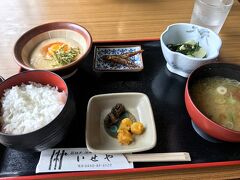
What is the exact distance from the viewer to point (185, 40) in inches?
49.2

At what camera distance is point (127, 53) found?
1.27 m

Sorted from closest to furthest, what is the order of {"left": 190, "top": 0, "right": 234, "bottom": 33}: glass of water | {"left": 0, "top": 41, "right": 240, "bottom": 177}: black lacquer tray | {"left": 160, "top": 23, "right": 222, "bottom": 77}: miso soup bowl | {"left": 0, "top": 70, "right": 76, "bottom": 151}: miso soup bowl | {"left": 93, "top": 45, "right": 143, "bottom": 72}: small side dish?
{"left": 0, "top": 70, "right": 76, "bottom": 151}: miso soup bowl
{"left": 0, "top": 41, "right": 240, "bottom": 177}: black lacquer tray
{"left": 160, "top": 23, "right": 222, "bottom": 77}: miso soup bowl
{"left": 93, "top": 45, "right": 143, "bottom": 72}: small side dish
{"left": 190, "top": 0, "right": 234, "bottom": 33}: glass of water

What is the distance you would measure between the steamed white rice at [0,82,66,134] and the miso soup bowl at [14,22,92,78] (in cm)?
16

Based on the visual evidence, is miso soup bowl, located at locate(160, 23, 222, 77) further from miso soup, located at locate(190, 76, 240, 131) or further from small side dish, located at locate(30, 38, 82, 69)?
small side dish, located at locate(30, 38, 82, 69)

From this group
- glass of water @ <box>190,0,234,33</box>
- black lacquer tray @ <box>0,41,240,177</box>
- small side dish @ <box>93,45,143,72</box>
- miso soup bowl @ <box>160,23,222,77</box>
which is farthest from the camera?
glass of water @ <box>190,0,234,33</box>

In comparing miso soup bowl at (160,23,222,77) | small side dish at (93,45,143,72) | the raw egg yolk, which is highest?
miso soup bowl at (160,23,222,77)

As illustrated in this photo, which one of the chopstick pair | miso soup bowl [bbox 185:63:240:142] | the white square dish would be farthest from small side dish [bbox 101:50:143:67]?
the chopstick pair

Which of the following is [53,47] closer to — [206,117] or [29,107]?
[29,107]

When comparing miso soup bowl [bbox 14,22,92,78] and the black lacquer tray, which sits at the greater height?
miso soup bowl [bbox 14,22,92,78]

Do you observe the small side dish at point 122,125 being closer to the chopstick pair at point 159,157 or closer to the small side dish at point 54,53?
the chopstick pair at point 159,157

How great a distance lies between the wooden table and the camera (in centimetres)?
140

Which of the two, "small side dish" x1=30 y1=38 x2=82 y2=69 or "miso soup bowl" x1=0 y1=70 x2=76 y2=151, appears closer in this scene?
"miso soup bowl" x1=0 y1=70 x2=76 y2=151

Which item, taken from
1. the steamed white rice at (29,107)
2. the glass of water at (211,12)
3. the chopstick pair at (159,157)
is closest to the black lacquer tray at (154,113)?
the chopstick pair at (159,157)

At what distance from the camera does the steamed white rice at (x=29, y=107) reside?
0.81 m
